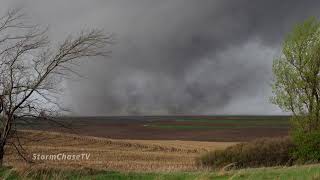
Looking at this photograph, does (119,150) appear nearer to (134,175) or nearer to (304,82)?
(304,82)

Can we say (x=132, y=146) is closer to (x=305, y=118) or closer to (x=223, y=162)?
(x=223, y=162)

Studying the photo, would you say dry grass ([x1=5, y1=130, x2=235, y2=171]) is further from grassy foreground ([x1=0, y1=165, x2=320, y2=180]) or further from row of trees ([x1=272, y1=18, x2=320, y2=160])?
grassy foreground ([x1=0, y1=165, x2=320, y2=180])

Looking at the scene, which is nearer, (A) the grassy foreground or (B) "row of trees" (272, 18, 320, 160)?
(A) the grassy foreground

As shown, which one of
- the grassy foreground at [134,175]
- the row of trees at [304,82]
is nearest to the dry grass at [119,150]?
the row of trees at [304,82]

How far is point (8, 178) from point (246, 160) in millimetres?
27210

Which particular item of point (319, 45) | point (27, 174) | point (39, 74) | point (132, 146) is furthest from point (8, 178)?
point (132, 146)

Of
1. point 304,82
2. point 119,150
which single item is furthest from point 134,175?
point 119,150

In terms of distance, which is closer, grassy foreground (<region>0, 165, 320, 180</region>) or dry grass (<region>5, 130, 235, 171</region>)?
grassy foreground (<region>0, 165, 320, 180</region>)

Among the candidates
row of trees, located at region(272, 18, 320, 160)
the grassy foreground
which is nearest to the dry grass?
row of trees, located at region(272, 18, 320, 160)

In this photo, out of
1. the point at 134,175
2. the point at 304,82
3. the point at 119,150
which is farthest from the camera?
the point at 119,150

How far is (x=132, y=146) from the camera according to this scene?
63.6 metres

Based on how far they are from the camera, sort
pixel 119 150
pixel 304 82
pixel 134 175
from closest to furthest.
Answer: pixel 134 175 → pixel 304 82 → pixel 119 150

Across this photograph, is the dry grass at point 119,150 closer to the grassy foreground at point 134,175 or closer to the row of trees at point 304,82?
the row of trees at point 304,82

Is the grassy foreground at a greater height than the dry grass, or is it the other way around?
the grassy foreground
